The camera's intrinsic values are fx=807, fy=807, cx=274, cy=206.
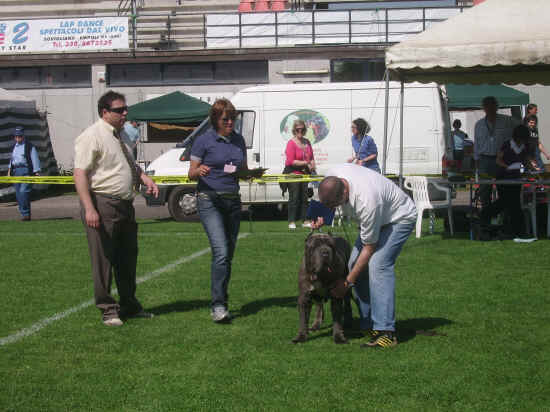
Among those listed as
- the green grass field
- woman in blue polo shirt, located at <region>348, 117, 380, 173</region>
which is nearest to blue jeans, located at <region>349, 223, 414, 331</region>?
the green grass field

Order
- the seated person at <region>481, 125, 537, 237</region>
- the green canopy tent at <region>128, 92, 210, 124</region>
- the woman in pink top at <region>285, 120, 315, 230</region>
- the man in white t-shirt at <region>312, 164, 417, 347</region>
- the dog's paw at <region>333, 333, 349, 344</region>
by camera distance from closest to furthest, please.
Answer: the man in white t-shirt at <region>312, 164, 417, 347</region> → the dog's paw at <region>333, 333, 349, 344</region> → the seated person at <region>481, 125, 537, 237</region> → the woman in pink top at <region>285, 120, 315, 230</region> → the green canopy tent at <region>128, 92, 210, 124</region>

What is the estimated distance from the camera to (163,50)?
1152 inches

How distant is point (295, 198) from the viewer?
14.5 meters

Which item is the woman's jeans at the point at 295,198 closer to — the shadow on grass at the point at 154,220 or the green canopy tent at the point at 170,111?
the shadow on grass at the point at 154,220

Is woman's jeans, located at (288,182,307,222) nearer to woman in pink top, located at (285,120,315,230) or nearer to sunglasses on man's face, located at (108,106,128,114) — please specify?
woman in pink top, located at (285,120,315,230)

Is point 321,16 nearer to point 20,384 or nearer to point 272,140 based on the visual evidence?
point 272,140

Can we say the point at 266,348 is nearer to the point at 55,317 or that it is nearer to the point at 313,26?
the point at 55,317

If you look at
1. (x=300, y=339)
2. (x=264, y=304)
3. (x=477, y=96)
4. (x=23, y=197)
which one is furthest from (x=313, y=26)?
(x=300, y=339)

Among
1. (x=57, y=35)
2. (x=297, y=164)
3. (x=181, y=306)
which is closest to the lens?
(x=181, y=306)

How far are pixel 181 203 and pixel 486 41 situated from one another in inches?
286

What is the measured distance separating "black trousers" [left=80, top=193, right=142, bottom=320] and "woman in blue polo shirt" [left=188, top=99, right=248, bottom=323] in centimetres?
68

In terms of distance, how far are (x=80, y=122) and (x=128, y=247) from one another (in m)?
23.7

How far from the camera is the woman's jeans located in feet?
47.5

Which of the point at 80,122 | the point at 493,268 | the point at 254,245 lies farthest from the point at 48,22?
the point at 493,268
